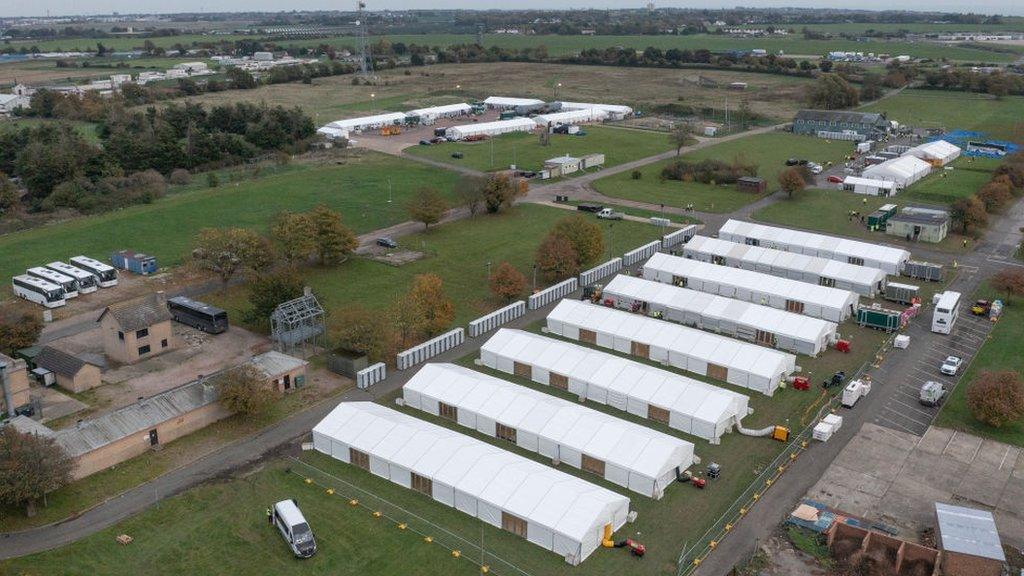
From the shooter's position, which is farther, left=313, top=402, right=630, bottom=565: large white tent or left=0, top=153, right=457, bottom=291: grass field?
left=0, top=153, right=457, bottom=291: grass field

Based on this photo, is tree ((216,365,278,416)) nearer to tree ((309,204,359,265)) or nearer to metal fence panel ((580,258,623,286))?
tree ((309,204,359,265))

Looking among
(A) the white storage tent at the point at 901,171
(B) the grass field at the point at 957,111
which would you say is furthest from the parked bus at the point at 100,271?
(B) the grass field at the point at 957,111

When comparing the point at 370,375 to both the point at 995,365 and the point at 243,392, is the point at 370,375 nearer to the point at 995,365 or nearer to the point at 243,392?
the point at 243,392

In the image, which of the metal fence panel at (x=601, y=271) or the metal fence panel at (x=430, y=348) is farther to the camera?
the metal fence panel at (x=601, y=271)

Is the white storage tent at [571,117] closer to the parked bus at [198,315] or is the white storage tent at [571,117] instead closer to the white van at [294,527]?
the parked bus at [198,315]

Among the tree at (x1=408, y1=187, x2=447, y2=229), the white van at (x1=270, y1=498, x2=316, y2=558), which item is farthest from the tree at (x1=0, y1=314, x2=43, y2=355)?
the tree at (x1=408, y1=187, x2=447, y2=229)

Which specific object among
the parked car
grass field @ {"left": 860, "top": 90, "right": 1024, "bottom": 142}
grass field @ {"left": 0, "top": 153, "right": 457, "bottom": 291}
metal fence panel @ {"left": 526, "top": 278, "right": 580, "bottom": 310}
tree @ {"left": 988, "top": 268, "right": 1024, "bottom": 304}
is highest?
grass field @ {"left": 860, "top": 90, "right": 1024, "bottom": 142}
